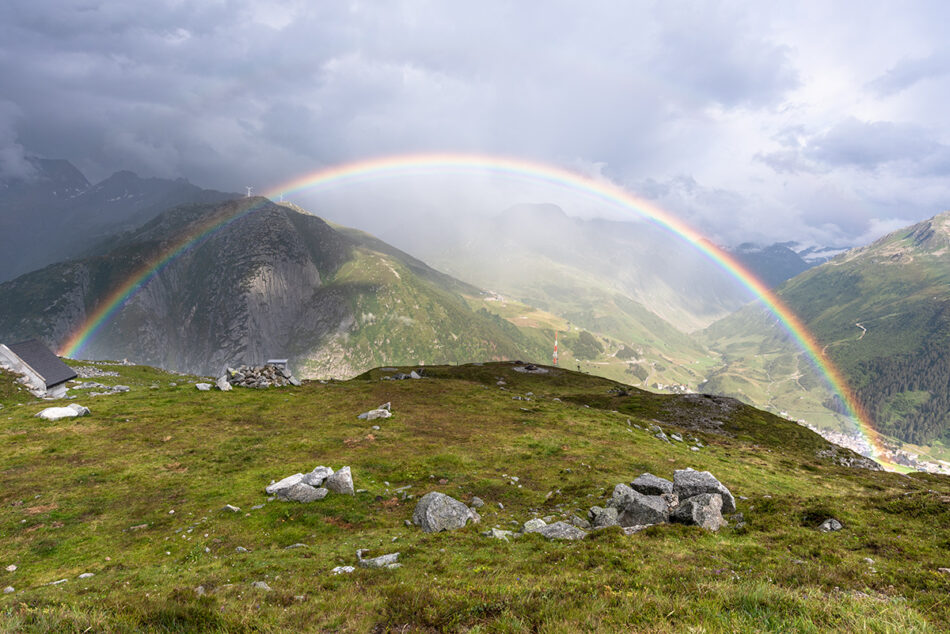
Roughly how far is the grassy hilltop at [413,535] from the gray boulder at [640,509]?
2.59m

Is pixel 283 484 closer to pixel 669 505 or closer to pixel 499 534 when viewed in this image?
pixel 499 534

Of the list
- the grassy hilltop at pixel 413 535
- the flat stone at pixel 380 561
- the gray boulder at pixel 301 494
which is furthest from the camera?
the gray boulder at pixel 301 494

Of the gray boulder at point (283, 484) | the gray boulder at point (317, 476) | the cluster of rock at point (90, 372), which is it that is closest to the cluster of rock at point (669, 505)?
the gray boulder at point (317, 476)

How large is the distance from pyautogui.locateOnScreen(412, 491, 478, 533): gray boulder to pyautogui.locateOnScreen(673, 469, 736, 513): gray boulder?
12.4m

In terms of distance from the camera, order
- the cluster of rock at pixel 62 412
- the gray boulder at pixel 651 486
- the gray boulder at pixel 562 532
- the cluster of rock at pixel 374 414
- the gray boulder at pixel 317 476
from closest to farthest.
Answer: the gray boulder at pixel 562 532 → the gray boulder at pixel 651 486 → the gray boulder at pixel 317 476 → the cluster of rock at pixel 62 412 → the cluster of rock at pixel 374 414

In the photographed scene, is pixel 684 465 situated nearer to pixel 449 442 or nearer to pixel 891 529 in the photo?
pixel 891 529

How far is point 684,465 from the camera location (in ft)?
112

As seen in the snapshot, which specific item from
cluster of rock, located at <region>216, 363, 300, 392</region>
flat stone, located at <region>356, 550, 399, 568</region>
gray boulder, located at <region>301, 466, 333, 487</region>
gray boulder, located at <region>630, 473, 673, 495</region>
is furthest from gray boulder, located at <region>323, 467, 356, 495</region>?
cluster of rock, located at <region>216, 363, 300, 392</region>

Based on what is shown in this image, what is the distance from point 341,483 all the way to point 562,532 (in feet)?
49.4

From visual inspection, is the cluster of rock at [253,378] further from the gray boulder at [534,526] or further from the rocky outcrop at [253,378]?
the gray boulder at [534,526]

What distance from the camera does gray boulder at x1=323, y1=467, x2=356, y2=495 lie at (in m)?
25.5

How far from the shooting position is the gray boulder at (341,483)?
25484 millimetres

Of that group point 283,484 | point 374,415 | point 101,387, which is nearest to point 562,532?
point 283,484

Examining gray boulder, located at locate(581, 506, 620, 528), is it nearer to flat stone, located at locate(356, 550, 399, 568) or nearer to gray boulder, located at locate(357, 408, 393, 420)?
flat stone, located at locate(356, 550, 399, 568)
